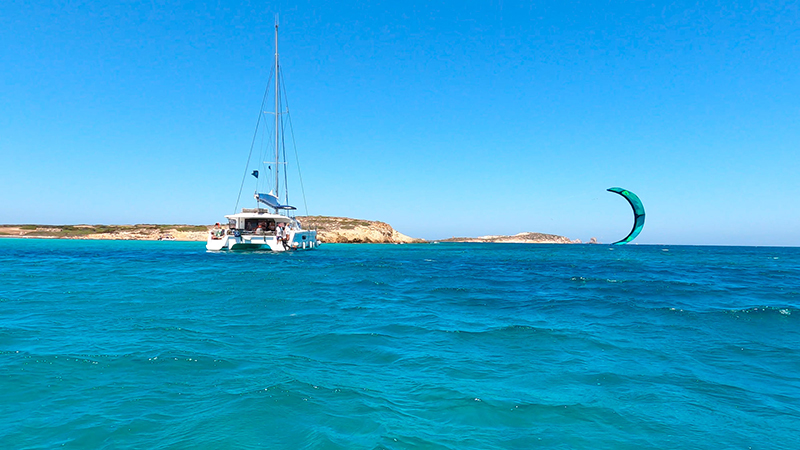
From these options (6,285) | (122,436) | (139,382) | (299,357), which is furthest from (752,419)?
(6,285)

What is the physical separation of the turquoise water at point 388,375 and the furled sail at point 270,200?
32.6 m

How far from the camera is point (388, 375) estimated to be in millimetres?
5973

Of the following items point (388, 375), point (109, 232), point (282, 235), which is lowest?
point (388, 375)

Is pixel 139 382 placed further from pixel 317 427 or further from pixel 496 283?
pixel 496 283

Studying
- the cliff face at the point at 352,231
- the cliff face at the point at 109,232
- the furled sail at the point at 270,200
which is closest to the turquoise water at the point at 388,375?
the furled sail at the point at 270,200

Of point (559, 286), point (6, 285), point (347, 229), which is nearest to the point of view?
point (6, 285)

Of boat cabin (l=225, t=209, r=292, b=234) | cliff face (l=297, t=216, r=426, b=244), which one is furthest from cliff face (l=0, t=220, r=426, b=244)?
boat cabin (l=225, t=209, r=292, b=234)

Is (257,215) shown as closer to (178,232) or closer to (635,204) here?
(635,204)

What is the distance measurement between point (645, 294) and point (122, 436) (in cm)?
1658

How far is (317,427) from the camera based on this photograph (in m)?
4.28

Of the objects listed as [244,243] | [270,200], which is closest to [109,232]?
[270,200]

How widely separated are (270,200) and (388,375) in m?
42.9

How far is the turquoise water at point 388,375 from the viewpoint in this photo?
4238 millimetres

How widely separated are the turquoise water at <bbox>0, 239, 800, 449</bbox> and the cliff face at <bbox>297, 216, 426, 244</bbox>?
7576cm
